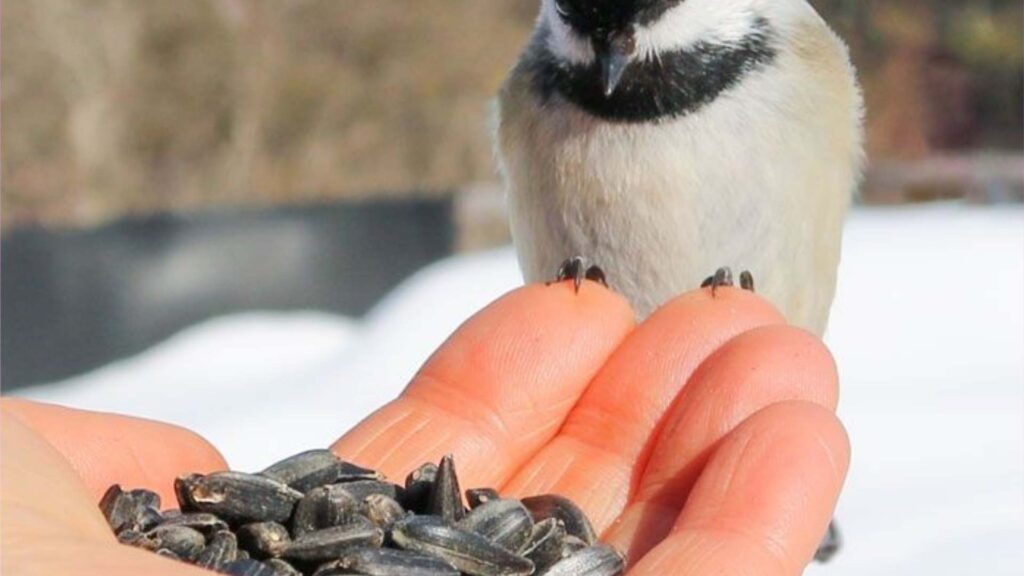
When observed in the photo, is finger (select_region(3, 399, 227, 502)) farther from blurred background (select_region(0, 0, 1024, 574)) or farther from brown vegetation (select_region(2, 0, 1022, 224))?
brown vegetation (select_region(2, 0, 1022, 224))

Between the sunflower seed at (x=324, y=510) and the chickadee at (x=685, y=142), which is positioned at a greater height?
the chickadee at (x=685, y=142)

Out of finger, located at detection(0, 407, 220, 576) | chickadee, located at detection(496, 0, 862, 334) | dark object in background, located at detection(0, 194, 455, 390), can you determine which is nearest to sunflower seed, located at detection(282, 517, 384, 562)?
finger, located at detection(0, 407, 220, 576)

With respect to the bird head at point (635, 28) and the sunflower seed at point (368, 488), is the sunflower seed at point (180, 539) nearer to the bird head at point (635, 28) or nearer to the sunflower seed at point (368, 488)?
the sunflower seed at point (368, 488)

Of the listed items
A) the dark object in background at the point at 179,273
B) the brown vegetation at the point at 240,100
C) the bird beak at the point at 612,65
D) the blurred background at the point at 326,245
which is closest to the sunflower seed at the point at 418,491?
the bird beak at the point at 612,65

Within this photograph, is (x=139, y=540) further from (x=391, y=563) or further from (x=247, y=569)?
(x=391, y=563)

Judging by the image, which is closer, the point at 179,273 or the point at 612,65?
the point at 612,65

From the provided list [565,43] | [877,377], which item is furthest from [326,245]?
[565,43]
